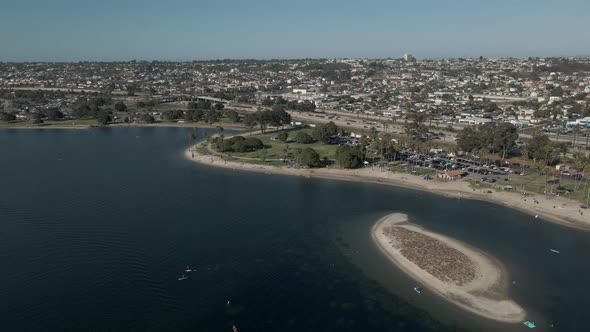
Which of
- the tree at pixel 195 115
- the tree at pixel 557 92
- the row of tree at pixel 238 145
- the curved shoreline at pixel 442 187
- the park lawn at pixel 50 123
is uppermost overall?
the tree at pixel 557 92

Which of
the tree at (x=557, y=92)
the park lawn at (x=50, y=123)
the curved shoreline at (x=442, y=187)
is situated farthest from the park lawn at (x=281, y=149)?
the tree at (x=557, y=92)

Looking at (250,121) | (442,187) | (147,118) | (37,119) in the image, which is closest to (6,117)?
(37,119)

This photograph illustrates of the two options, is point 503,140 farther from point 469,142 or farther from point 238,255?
point 238,255

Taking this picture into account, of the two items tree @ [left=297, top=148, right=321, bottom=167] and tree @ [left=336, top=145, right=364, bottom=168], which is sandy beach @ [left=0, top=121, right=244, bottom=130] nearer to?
tree @ [left=297, top=148, right=321, bottom=167]

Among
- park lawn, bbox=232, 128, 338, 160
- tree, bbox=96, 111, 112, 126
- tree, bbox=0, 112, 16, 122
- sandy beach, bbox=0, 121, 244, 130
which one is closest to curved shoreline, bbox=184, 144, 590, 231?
park lawn, bbox=232, 128, 338, 160

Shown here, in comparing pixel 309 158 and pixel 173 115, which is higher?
pixel 173 115

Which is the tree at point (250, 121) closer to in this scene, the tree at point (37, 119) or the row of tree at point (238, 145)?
the row of tree at point (238, 145)

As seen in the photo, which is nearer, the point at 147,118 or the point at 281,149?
the point at 281,149
